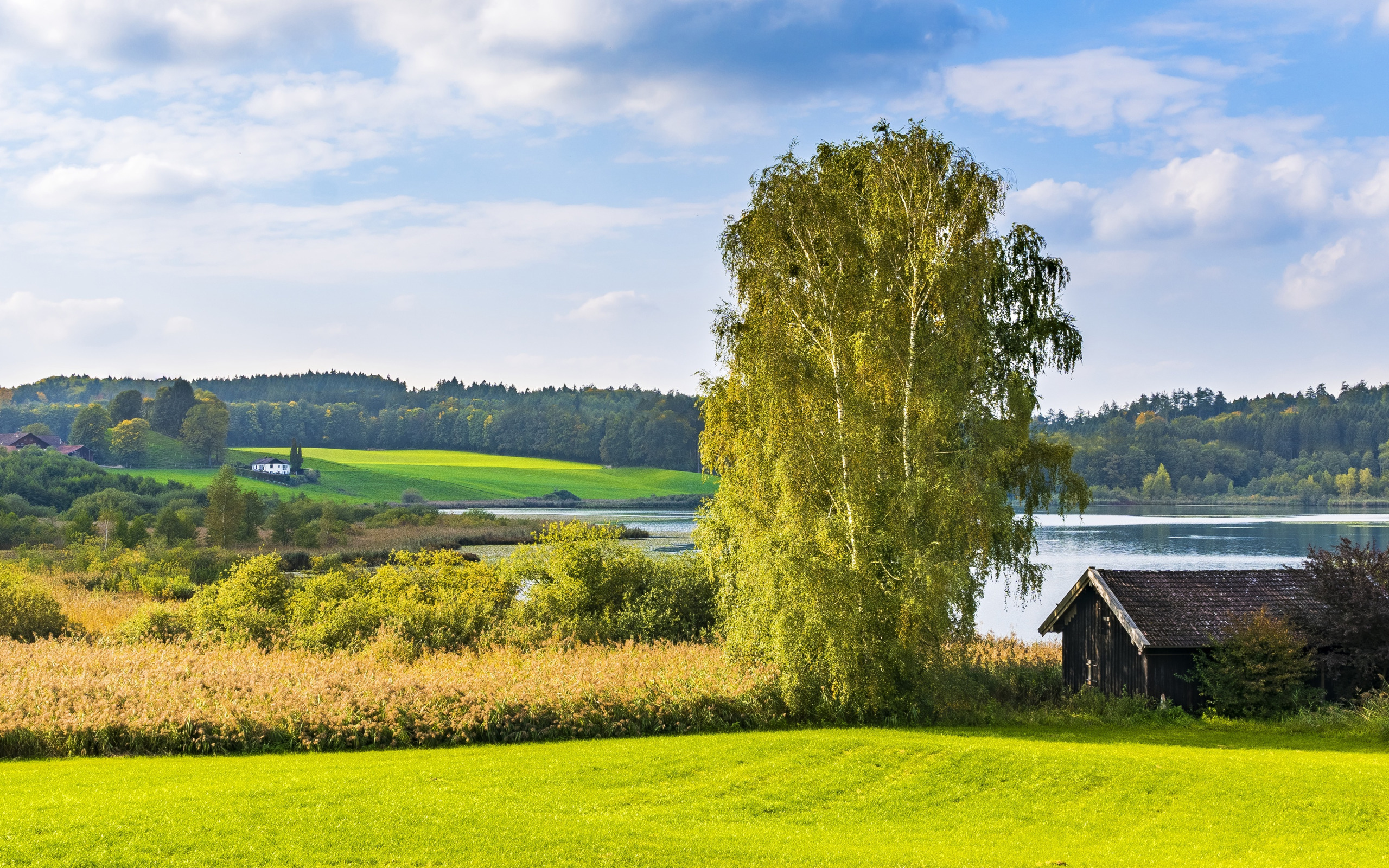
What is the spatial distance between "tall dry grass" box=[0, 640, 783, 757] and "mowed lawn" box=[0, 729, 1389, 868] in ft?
3.06

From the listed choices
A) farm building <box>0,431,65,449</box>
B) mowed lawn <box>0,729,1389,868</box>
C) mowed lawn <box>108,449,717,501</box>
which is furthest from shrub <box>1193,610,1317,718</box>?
farm building <box>0,431,65,449</box>

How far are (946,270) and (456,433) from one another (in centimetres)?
18037

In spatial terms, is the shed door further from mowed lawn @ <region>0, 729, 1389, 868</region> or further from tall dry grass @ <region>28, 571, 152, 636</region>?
tall dry grass @ <region>28, 571, 152, 636</region>

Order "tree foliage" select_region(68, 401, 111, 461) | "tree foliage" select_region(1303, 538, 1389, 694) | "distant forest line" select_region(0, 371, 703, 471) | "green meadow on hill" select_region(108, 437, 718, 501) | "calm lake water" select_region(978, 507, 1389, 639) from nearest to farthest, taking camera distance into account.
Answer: "tree foliage" select_region(1303, 538, 1389, 694) < "calm lake water" select_region(978, 507, 1389, 639) < "tree foliage" select_region(68, 401, 111, 461) < "green meadow on hill" select_region(108, 437, 718, 501) < "distant forest line" select_region(0, 371, 703, 471)

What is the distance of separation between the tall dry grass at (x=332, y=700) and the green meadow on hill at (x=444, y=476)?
97410 millimetres

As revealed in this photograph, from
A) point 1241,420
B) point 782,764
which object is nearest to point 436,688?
point 782,764

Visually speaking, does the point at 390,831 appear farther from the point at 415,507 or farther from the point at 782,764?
the point at 415,507

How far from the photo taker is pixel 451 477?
151 meters

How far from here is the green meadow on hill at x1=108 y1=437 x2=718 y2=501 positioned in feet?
420

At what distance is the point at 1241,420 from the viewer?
18688cm

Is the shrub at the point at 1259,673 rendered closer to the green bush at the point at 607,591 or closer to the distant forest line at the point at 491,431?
the green bush at the point at 607,591

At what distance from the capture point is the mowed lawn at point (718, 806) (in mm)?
11648

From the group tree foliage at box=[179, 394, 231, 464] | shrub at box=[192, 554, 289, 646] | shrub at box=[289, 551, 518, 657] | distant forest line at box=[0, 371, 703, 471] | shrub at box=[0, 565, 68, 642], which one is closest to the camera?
shrub at box=[289, 551, 518, 657]

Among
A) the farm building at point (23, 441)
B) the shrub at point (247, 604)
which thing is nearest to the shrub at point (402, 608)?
the shrub at point (247, 604)
